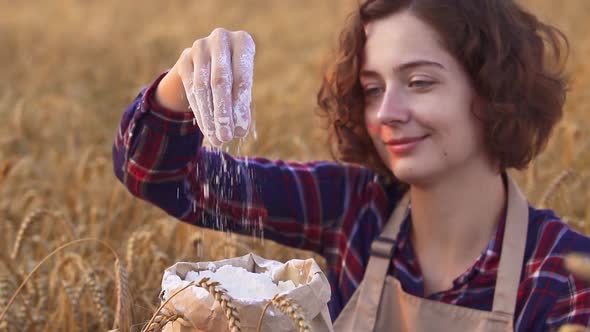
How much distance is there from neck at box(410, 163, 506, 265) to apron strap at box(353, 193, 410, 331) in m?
0.06

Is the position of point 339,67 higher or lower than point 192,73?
lower

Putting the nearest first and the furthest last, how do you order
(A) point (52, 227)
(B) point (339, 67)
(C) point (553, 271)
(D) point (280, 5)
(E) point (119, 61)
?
(C) point (553, 271)
(B) point (339, 67)
(A) point (52, 227)
(E) point (119, 61)
(D) point (280, 5)

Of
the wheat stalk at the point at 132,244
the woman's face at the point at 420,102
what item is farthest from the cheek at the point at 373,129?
the wheat stalk at the point at 132,244

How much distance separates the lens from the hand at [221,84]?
1521 mm

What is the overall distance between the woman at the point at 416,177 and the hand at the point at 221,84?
0.17 metres

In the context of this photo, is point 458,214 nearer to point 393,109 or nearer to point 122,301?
point 393,109

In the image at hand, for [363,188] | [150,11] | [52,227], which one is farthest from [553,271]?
[150,11]

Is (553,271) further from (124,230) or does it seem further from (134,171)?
(124,230)

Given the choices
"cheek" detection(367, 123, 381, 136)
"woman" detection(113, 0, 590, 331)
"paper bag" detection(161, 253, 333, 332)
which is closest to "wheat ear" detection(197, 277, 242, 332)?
"paper bag" detection(161, 253, 333, 332)

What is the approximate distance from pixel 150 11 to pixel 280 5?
4.25 feet

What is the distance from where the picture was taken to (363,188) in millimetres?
2250

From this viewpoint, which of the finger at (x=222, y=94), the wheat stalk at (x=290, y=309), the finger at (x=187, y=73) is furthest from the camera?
the finger at (x=187, y=73)

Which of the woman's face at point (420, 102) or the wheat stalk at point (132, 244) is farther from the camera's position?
the wheat stalk at point (132, 244)

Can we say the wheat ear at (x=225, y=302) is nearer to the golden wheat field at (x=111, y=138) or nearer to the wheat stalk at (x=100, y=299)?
the golden wheat field at (x=111, y=138)
